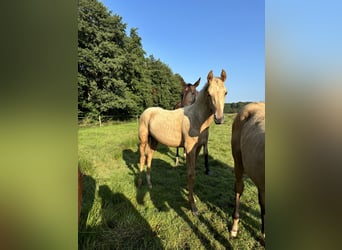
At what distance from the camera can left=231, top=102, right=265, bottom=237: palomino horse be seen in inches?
58.6

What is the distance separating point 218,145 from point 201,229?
480 cm

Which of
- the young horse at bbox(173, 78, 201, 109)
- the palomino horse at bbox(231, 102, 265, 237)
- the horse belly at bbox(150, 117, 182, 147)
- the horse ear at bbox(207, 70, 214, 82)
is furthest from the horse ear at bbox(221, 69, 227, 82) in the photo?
the young horse at bbox(173, 78, 201, 109)

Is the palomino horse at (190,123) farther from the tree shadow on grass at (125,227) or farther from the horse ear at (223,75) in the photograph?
the tree shadow on grass at (125,227)

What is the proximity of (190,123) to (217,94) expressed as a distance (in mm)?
706

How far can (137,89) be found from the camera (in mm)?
18750

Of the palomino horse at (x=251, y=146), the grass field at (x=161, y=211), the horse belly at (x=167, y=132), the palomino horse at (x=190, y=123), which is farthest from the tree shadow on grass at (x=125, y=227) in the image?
the horse belly at (x=167, y=132)

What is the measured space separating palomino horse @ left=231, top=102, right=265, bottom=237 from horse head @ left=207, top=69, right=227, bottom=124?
9.0 inches

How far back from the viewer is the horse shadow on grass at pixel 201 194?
2346mm

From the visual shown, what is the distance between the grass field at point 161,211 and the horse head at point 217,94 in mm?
1281

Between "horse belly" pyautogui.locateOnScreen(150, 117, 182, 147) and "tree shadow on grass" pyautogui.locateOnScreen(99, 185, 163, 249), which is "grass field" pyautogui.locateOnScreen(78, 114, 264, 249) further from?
"horse belly" pyautogui.locateOnScreen(150, 117, 182, 147)
